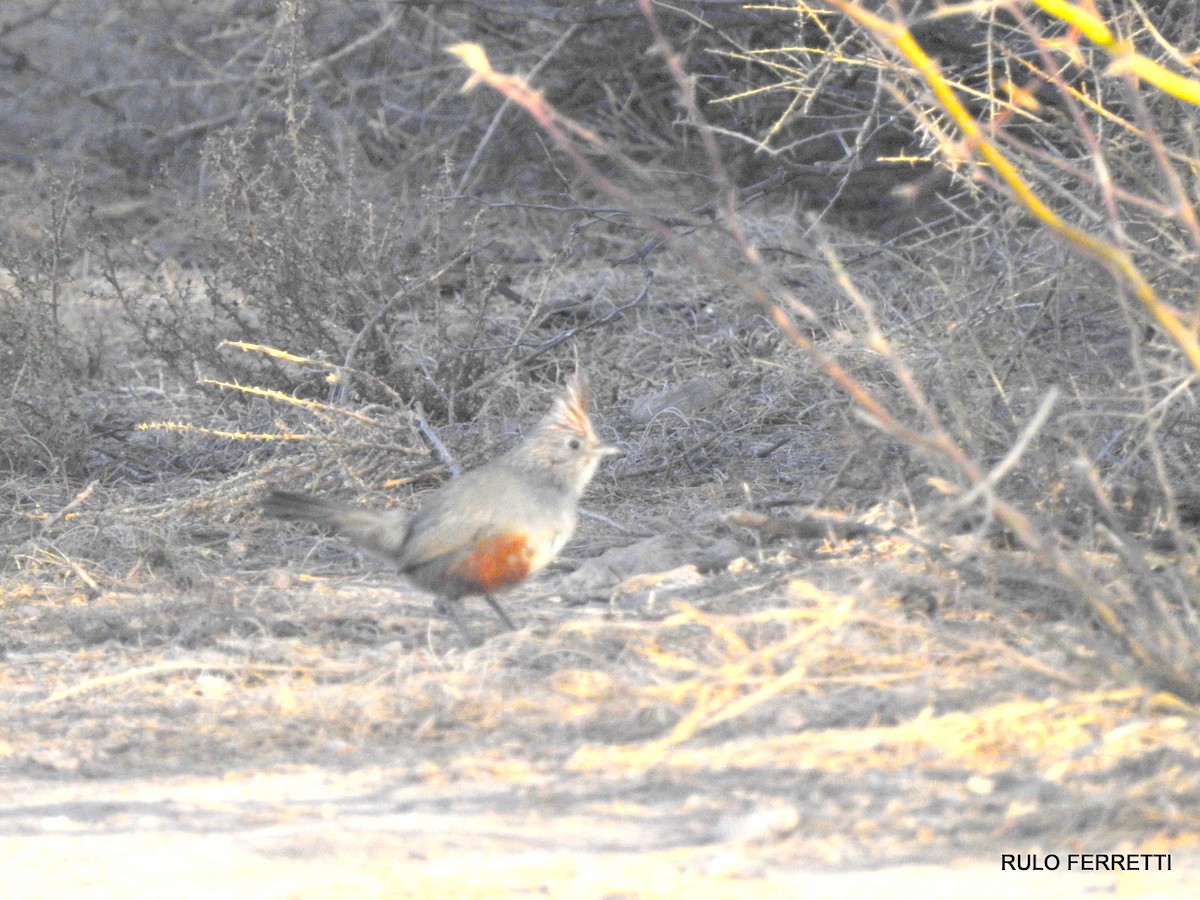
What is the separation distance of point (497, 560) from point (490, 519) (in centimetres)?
13

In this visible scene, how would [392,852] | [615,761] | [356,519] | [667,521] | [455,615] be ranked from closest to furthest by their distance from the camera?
[392,852] → [615,761] → [455,615] → [356,519] → [667,521]

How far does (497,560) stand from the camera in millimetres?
4570

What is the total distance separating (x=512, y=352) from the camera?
705 cm

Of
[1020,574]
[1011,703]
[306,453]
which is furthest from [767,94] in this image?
[1011,703]

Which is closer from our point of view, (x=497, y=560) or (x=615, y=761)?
(x=615, y=761)

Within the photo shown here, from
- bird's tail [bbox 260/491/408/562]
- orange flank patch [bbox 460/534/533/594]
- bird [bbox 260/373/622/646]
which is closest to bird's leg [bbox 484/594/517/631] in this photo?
bird [bbox 260/373/622/646]

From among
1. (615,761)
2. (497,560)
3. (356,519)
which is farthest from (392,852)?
(356,519)

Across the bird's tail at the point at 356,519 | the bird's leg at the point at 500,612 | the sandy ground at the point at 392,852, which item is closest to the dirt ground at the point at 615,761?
the sandy ground at the point at 392,852

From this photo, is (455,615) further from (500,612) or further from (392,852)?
(392,852)

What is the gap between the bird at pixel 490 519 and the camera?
460 centimetres

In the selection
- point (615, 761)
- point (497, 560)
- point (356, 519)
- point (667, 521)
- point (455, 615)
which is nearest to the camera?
point (615, 761)

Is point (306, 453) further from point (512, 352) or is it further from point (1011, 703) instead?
point (1011, 703)

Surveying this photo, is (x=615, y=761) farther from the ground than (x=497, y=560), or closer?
closer

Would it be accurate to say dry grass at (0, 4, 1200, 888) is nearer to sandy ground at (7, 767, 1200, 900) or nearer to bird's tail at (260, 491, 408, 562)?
sandy ground at (7, 767, 1200, 900)
